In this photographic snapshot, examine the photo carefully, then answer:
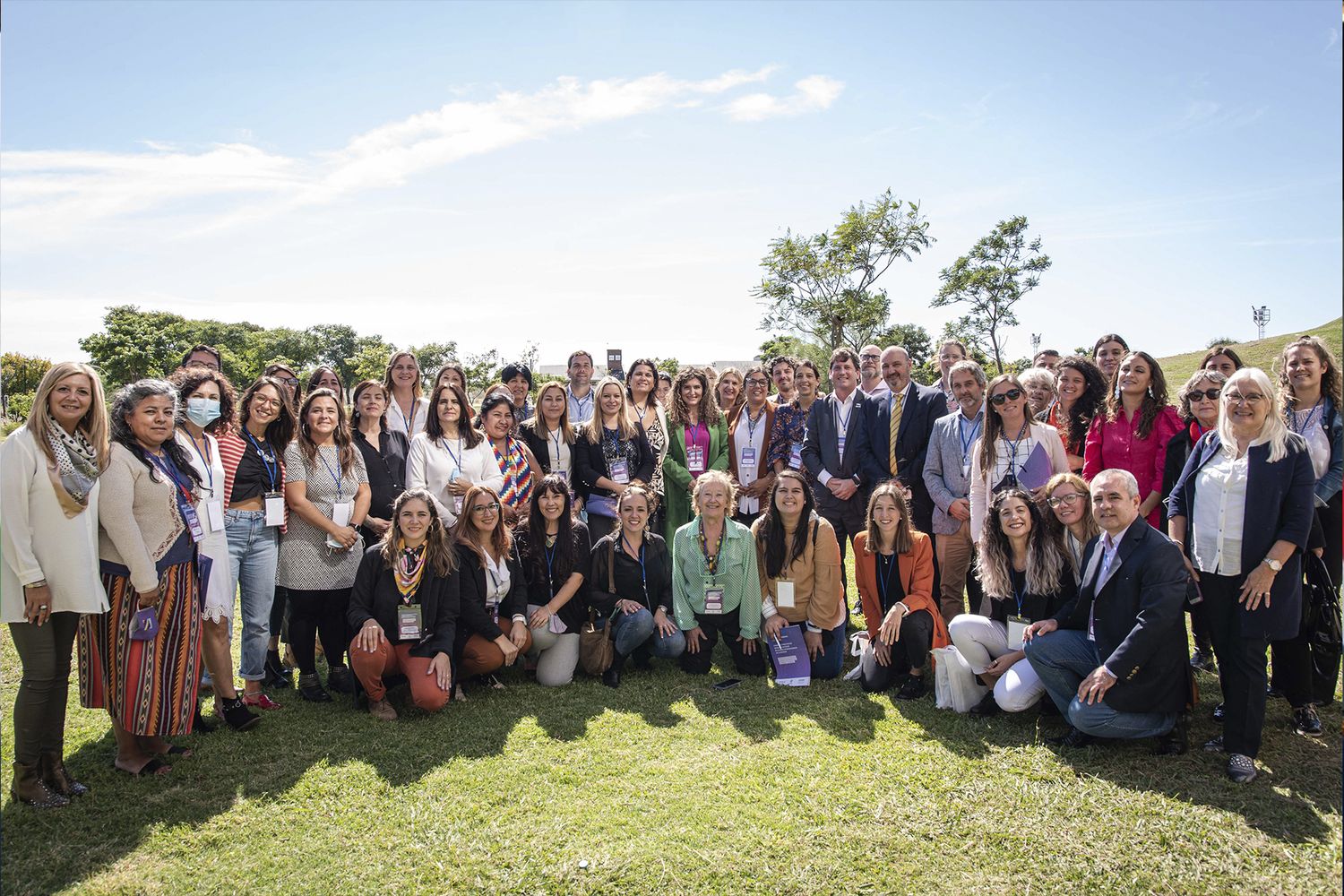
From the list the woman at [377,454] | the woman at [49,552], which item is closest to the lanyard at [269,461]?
the woman at [377,454]

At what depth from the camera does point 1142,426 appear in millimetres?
4703

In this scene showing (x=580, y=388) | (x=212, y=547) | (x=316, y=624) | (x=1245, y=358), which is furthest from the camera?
(x=1245, y=358)

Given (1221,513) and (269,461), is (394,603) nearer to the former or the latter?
(269,461)

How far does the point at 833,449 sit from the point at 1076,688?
254 centimetres

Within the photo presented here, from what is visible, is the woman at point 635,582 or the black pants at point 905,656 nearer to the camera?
the black pants at point 905,656

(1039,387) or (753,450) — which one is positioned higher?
(1039,387)

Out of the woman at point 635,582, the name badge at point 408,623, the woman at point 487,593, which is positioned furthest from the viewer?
the woman at point 635,582

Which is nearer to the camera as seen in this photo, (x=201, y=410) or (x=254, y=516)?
(x=201, y=410)

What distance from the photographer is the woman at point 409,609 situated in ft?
14.5

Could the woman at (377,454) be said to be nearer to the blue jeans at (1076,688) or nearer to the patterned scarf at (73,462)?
the patterned scarf at (73,462)

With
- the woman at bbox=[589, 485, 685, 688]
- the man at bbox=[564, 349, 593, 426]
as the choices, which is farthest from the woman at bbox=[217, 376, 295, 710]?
the man at bbox=[564, 349, 593, 426]

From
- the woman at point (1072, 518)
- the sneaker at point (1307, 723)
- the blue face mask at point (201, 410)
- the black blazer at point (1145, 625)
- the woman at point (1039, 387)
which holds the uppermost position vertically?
the blue face mask at point (201, 410)

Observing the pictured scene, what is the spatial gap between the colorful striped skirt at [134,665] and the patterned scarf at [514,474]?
2.20 metres

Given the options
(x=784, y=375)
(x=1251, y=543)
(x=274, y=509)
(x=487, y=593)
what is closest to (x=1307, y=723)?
(x=1251, y=543)
